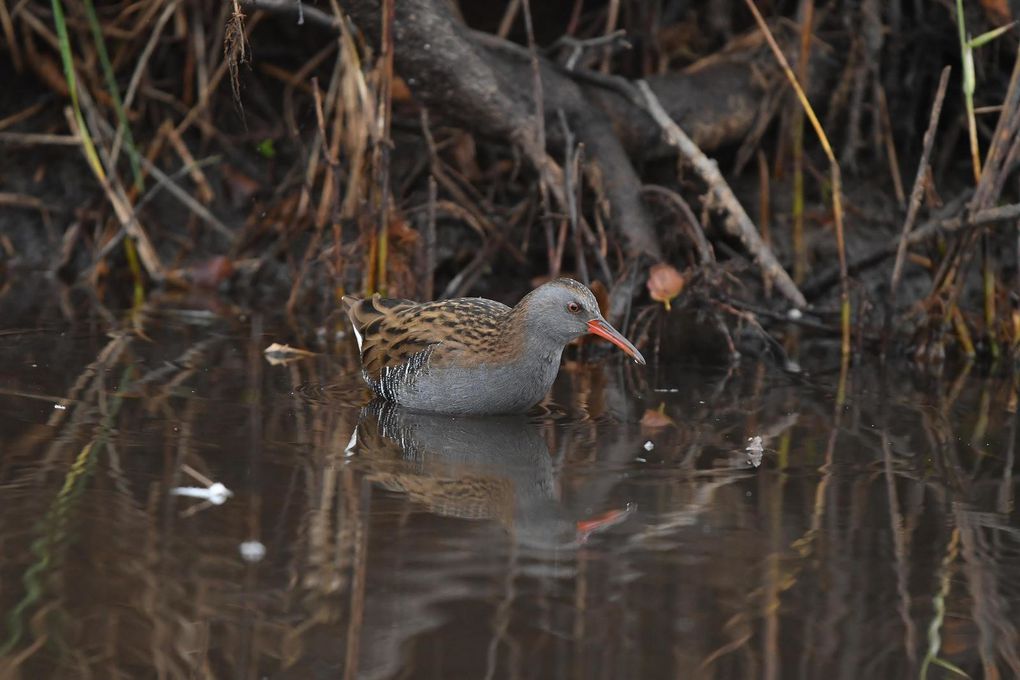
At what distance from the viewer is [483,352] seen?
4992 millimetres

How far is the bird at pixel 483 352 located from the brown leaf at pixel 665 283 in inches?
36.0

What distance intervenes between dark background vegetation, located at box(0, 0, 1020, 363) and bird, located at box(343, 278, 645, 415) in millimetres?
884

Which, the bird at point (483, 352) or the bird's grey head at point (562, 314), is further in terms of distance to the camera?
the bird's grey head at point (562, 314)

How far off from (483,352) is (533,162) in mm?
1725

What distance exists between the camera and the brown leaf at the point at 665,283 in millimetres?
5983

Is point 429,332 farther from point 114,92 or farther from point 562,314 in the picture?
point 114,92

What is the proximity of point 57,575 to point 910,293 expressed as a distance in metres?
5.10

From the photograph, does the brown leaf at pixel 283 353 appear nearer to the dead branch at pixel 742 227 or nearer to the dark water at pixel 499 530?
the dark water at pixel 499 530

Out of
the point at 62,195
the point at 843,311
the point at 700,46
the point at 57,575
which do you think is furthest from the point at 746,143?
the point at 57,575

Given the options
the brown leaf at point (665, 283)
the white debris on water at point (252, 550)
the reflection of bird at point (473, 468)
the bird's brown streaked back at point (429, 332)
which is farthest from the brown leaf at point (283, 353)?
the white debris on water at point (252, 550)

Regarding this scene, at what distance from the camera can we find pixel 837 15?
7.56 m

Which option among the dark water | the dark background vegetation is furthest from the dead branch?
the dark water

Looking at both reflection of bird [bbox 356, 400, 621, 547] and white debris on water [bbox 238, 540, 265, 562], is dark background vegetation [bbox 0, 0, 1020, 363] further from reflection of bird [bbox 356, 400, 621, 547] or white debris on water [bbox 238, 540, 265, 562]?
white debris on water [bbox 238, 540, 265, 562]

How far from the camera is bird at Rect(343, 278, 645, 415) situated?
4961 mm
